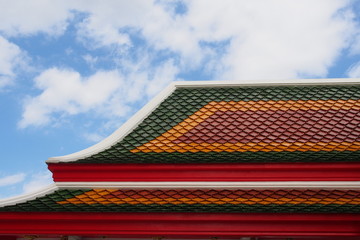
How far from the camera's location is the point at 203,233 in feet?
17.5

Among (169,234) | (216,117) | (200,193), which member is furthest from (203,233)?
(216,117)

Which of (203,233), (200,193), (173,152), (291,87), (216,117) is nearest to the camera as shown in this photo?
(203,233)

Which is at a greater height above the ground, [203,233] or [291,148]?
[291,148]

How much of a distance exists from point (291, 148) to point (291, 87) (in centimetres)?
242

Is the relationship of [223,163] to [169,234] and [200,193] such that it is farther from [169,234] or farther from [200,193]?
[169,234]

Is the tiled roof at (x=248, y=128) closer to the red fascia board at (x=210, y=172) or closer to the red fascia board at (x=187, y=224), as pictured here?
the red fascia board at (x=210, y=172)

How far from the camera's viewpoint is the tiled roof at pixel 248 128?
6617 millimetres

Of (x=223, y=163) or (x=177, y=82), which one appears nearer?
(x=223, y=163)

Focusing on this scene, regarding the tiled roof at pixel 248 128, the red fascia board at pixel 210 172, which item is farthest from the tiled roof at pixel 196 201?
the tiled roof at pixel 248 128

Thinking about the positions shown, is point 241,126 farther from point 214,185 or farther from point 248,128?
point 214,185

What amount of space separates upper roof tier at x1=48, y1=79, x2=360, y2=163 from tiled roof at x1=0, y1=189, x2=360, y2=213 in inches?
20.4

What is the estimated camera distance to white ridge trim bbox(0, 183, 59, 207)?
19.4 ft

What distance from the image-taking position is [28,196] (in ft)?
19.9

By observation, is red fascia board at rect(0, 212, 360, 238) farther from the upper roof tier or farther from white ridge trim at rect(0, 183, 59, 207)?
the upper roof tier
